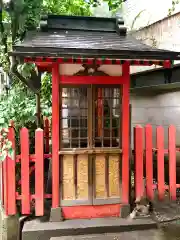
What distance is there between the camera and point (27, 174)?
16.4ft

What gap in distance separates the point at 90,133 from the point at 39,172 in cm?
121

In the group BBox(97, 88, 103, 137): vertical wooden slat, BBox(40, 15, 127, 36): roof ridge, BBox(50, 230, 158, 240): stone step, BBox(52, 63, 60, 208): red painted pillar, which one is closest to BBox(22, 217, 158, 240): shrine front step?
BBox(50, 230, 158, 240): stone step

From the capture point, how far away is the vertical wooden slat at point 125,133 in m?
5.12

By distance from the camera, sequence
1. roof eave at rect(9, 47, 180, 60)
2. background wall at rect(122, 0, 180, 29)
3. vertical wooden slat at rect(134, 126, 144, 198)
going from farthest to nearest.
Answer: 1. background wall at rect(122, 0, 180, 29)
2. vertical wooden slat at rect(134, 126, 144, 198)
3. roof eave at rect(9, 47, 180, 60)

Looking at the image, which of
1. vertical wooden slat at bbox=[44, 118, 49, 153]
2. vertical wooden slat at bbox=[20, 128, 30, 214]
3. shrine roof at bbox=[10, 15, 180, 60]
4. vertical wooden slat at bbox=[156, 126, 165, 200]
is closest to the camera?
shrine roof at bbox=[10, 15, 180, 60]

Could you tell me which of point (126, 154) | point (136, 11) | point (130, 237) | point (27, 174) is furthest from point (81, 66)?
point (136, 11)

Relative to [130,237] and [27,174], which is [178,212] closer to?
[130,237]

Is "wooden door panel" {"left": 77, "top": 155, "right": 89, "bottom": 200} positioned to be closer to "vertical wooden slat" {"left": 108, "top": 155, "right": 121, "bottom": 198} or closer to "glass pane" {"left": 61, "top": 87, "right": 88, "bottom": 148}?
"glass pane" {"left": 61, "top": 87, "right": 88, "bottom": 148}

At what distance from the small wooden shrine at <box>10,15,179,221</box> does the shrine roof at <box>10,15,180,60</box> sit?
0.04 meters

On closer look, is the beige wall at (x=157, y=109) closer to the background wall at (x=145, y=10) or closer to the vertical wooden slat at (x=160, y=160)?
the vertical wooden slat at (x=160, y=160)

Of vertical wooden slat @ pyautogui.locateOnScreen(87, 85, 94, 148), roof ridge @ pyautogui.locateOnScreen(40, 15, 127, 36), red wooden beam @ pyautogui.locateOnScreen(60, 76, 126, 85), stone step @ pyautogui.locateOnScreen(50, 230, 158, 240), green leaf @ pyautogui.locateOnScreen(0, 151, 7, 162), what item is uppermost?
roof ridge @ pyautogui.locateOnScreen(40, 15, 127, 36)

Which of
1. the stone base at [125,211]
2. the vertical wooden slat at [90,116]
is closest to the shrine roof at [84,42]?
the vertical wooden slat at [90,116]

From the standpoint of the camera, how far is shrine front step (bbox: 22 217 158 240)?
4747 millimetres

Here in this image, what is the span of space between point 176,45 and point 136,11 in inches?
137
